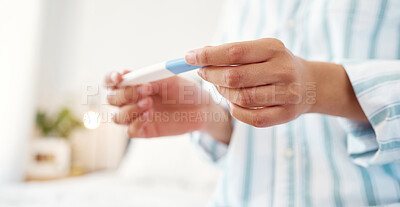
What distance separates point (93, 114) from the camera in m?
1.86

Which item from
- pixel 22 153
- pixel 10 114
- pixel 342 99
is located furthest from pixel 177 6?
pixel 342 99

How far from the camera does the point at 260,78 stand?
36 cm

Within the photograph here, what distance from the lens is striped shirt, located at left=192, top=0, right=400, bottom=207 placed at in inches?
17.6

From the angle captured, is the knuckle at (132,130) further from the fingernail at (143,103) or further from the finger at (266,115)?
the finger at (266,115)

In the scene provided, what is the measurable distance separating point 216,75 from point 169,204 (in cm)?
66

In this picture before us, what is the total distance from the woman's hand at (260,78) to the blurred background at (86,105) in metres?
0.65

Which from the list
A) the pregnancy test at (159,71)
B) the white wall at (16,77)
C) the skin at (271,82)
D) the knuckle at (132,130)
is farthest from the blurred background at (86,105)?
the skin at (271,82)

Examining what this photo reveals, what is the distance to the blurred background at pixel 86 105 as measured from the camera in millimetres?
1181

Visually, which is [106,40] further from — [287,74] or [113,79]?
[287,74]

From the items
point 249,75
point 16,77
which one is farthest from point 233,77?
point 16,77

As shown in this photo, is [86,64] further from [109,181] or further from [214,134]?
[214,134]

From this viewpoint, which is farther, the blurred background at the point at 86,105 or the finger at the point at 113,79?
the blurred background at the point at 86,105

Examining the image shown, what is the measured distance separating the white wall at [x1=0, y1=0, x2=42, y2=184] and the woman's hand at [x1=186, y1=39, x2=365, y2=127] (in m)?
1.41

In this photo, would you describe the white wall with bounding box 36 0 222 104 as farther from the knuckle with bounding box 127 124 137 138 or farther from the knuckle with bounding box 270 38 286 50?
the knuckle with bounding box 270 38 286 50
